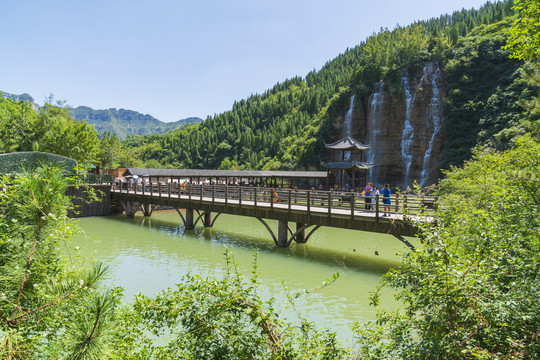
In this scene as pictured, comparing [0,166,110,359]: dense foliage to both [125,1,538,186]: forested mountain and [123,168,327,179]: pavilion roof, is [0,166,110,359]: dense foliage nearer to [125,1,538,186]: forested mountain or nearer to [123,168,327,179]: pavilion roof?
[125,1,538,186]: forested mountain

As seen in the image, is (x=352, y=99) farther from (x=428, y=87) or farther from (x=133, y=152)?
(x=133, y=152)

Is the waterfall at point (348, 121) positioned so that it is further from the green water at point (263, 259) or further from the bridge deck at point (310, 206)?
the bridge deck at point (310, 206)

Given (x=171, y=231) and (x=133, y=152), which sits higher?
(x=133, y=152)

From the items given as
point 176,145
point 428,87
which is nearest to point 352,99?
point 428,87

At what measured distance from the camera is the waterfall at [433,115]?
51.8 meters

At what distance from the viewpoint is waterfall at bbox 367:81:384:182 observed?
55688 mm

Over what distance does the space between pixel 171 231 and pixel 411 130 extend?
43.3 m

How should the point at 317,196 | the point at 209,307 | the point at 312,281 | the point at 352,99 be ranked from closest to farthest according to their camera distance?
the point at 209,307 → the point at 312,281 → the point at 317,196 → the point at 352,99

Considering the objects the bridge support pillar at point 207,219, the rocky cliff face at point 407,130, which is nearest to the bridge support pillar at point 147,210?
the bridge support pillar at point 207,219

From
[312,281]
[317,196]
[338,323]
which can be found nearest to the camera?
[338,323]

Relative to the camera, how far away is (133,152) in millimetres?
82375

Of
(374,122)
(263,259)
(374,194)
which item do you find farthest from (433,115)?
(263,259)

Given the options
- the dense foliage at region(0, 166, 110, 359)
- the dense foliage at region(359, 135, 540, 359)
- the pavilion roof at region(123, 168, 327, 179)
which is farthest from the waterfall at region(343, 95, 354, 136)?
the dense foliage at region(0, 166, 110, 359)

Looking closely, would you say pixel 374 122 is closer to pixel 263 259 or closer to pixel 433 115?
pixel 433 115
